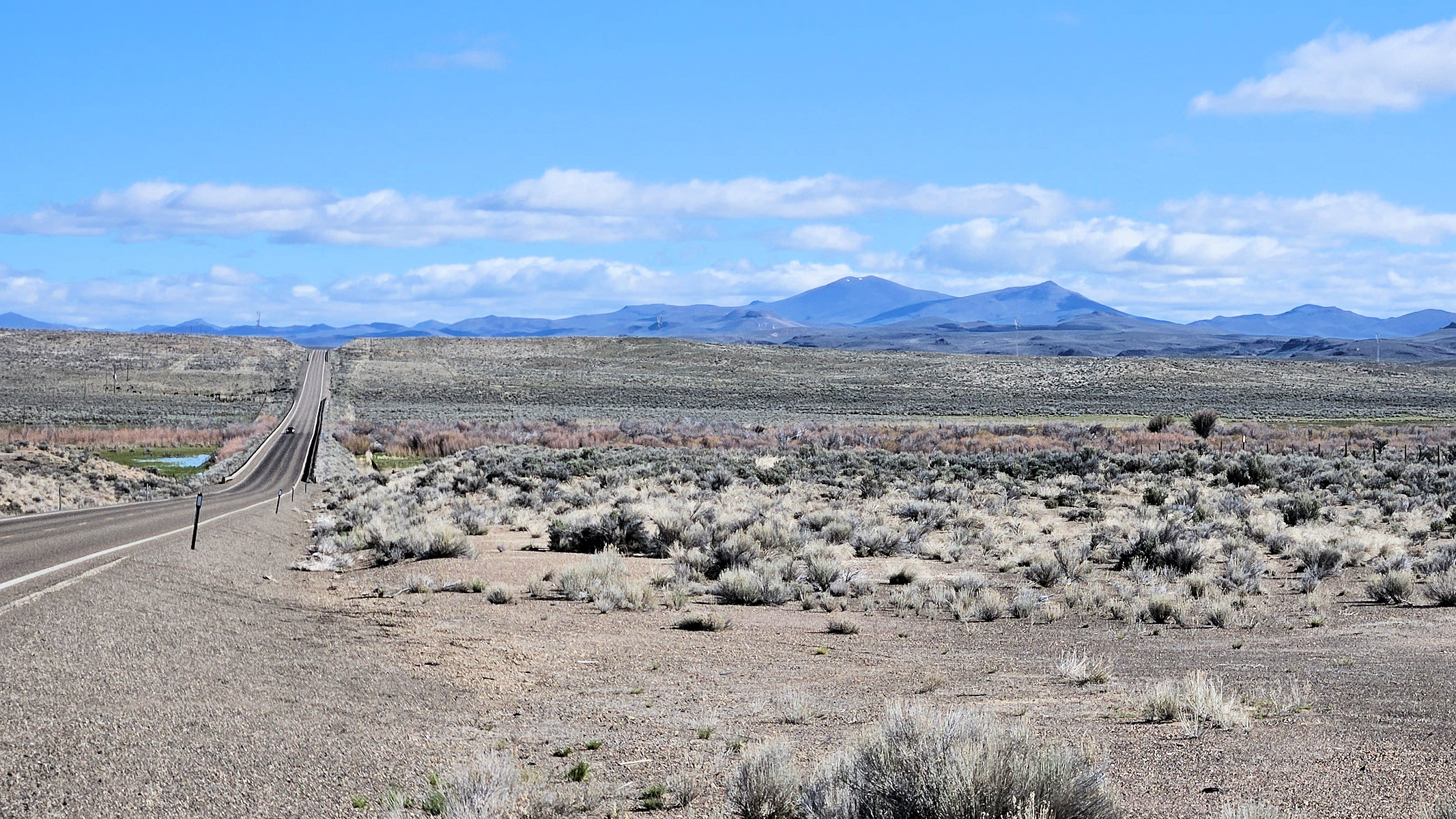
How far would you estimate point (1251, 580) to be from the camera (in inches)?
573

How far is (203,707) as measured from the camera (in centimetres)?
767

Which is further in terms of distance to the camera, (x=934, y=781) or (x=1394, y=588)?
(x=1394, y=588)

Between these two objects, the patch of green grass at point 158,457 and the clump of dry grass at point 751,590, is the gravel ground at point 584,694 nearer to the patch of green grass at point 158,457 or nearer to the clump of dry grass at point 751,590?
the clump of dry grass at point 751,590

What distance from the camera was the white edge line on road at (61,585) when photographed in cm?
1059

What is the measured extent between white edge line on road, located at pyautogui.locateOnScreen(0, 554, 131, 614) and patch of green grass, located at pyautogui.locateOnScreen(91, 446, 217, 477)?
113 feet

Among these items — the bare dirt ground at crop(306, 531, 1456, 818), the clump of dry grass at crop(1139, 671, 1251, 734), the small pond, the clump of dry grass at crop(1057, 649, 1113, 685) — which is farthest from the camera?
the small pond

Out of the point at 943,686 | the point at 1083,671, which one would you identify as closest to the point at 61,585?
the point at 943,686

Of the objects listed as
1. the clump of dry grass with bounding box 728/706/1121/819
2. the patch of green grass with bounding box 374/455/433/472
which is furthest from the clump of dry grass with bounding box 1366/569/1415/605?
the patch of green grass with bounding box 374/455/433/472

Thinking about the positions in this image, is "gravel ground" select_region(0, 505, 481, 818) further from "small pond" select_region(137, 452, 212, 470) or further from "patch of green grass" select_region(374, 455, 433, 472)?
"small pond" select_region(137, 452, 212, 470)

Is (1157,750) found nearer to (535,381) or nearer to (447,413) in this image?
(447,413)

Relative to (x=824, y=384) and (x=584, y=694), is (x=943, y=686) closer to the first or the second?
(x=584, y=694)

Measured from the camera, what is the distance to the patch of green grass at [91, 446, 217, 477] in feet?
158

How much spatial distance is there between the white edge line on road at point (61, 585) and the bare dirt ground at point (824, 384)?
191 feet

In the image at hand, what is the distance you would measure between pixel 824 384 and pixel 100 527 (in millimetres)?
93374
